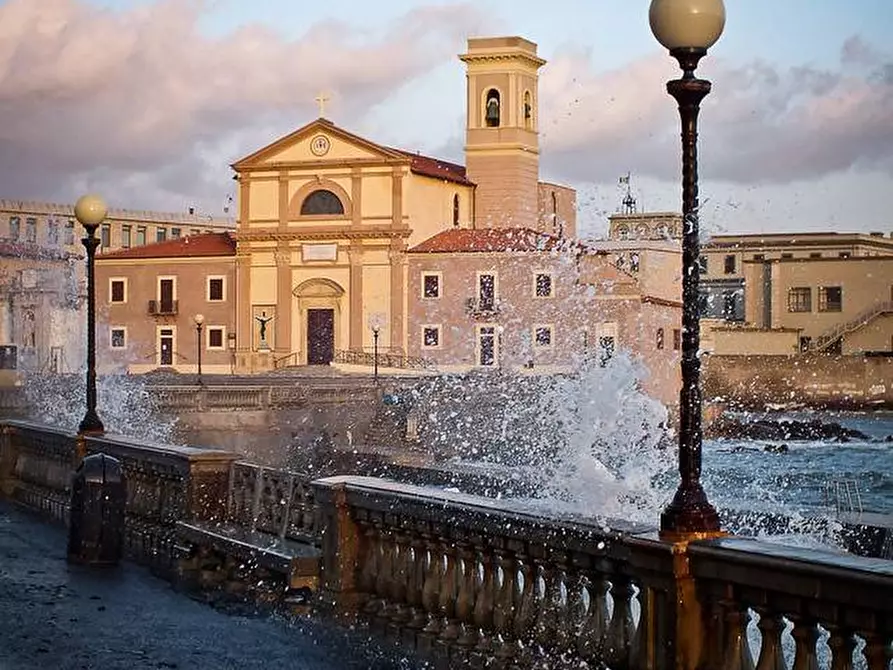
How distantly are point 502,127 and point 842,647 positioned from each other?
64932 mm

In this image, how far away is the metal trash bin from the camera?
13.2m

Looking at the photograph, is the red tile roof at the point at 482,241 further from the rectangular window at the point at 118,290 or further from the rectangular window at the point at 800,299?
the rectangular window at the point at 800,299

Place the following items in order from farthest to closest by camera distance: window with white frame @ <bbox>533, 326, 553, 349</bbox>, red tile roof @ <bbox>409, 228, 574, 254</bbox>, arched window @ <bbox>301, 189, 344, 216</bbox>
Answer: arched window @ <bbox>301, 189, 344, 216</bbox>
red tile roof @ <bbox>409, 228, 574, 254</bbox>
window with white frame @ <bbox>533, 326, 553, 349</bbox>

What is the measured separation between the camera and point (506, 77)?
227 feet

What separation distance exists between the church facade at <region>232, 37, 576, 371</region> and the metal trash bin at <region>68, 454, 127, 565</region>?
4929 cm

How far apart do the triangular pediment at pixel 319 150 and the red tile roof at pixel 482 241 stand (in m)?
3.88

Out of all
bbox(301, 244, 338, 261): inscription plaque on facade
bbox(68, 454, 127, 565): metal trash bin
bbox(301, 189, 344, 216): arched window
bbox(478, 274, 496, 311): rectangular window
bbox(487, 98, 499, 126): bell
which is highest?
bbox(487, 98, 499, 126): bell

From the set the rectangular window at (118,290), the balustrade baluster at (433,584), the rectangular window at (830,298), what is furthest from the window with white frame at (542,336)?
the balustrade baluster at (433,584)

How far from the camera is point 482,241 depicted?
213 feet

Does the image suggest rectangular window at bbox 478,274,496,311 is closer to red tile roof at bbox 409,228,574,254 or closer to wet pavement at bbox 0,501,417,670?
red tile roof at bbox 409,228,574,254

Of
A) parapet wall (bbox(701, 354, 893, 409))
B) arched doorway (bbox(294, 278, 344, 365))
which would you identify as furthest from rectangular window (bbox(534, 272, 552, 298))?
parapet wall (bbox(701, 354, 893, 409))

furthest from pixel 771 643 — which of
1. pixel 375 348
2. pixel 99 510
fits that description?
pixel 375 348

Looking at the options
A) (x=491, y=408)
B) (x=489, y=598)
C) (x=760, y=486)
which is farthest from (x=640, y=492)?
(x=491, y=408)

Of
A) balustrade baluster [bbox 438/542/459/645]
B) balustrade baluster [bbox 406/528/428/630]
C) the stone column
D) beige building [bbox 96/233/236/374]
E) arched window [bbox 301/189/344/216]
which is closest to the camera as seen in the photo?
balustrade baluster [bbox 438/542/459/645]
